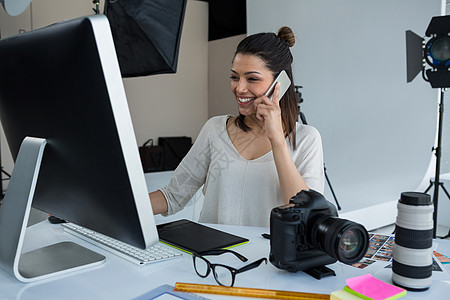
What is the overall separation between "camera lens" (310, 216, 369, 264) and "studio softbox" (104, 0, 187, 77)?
2.86 ft

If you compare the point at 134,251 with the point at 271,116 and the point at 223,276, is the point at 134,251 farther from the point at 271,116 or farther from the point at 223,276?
the point at 271,116

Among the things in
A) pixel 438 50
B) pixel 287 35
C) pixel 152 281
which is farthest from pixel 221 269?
pixel 438 50

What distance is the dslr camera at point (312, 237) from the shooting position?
729mm

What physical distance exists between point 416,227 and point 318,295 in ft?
0.68

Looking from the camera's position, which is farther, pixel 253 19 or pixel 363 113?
pixel 253 19

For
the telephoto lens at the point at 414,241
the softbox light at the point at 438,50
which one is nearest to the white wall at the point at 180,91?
the softbox light at the point at 438,50

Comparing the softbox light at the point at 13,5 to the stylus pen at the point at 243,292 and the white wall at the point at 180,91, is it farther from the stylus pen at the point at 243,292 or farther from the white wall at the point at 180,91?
the white wall at the point at 180,91

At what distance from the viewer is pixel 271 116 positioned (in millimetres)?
1308

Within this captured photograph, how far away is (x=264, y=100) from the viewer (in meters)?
1.35

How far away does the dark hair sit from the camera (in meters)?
1.43

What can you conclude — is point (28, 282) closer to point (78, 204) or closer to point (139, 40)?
point (78, 204)

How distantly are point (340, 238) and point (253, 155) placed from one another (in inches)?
30.1

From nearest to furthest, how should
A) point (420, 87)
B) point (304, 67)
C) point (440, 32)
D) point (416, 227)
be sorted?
point (416, 227), point (440, 32), point (420, 87), point (304, 67)

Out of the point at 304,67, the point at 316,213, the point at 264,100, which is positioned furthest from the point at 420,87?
the point at 316,213
